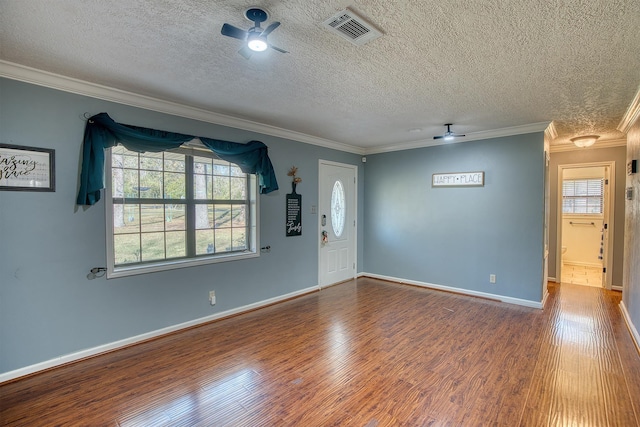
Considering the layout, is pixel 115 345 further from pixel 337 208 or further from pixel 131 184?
pixel 337 208

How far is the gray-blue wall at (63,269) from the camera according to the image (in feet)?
8.05

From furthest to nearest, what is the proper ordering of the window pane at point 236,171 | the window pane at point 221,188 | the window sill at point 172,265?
the window pane at point 236,171 → the window pane at point 221,188 → the window sill at point 172,265

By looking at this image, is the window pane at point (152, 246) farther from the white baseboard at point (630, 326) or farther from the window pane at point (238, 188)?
the white baseboard at point (630, 326)

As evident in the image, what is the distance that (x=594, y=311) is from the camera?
4141 mm

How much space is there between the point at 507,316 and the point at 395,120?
9.69 feet

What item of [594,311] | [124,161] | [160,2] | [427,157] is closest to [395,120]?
[427,157]

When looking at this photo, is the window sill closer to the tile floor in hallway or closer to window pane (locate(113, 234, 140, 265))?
window pane (locate(113, 234, 140, 265))

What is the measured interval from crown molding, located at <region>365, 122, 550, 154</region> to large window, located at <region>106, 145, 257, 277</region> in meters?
2.76

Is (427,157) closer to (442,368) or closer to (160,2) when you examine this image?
(442,368)

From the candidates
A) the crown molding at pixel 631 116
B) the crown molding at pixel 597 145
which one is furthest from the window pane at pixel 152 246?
the crown molding at pixel 597 145

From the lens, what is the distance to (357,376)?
8.41ft

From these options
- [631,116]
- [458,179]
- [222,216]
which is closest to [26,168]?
[222,216]

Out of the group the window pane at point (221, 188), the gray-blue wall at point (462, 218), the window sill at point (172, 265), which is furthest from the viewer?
the gray-blue wall at point (462, 218)

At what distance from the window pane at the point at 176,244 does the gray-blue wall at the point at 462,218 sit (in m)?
3.56
